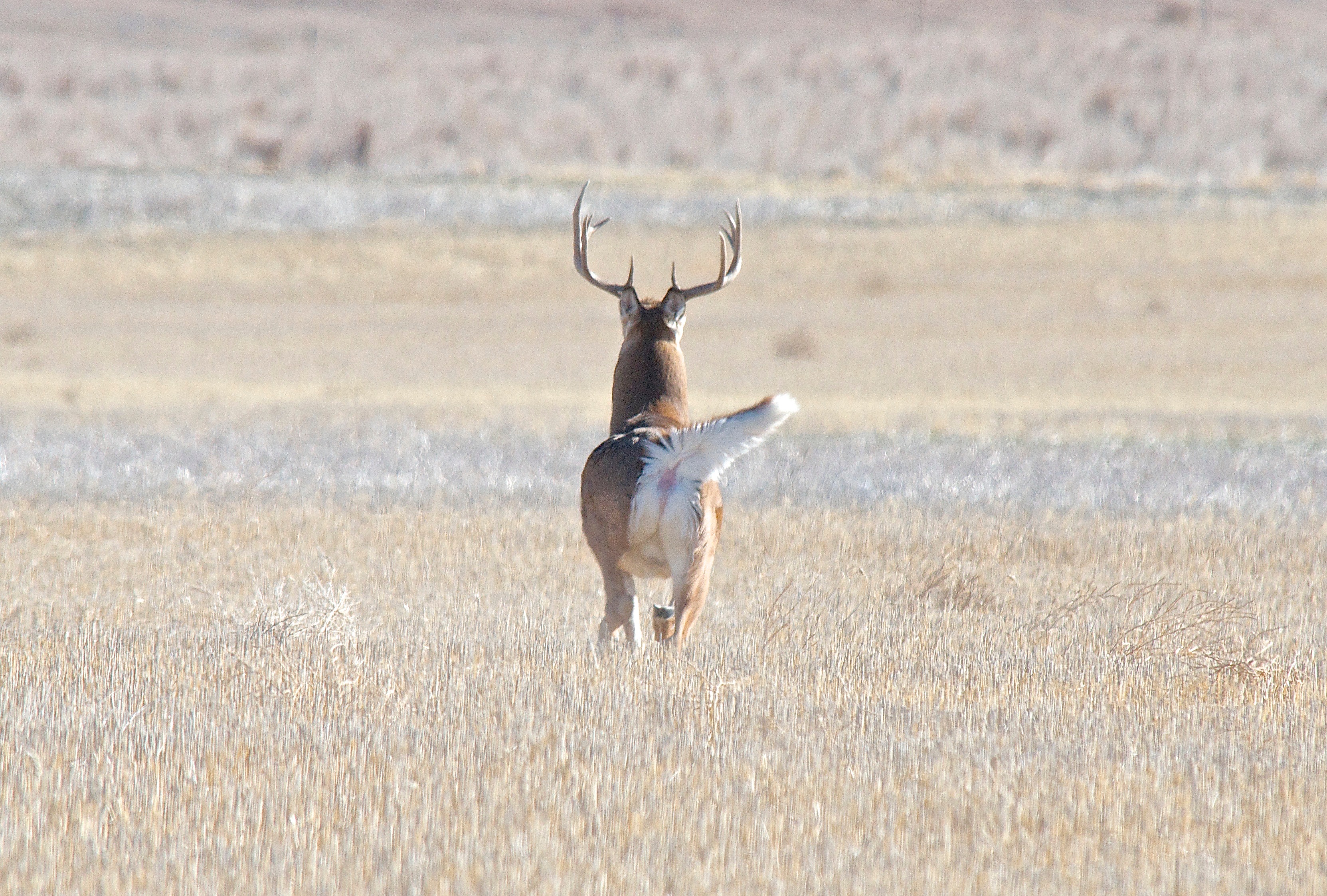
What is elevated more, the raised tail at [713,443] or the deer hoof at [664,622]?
the raised tail at [713,443]

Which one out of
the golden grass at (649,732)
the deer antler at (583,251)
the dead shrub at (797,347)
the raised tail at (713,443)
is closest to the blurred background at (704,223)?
the dead shrub at (797,347)

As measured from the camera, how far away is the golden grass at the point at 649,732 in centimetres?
488

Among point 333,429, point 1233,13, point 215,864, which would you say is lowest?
point 215,864

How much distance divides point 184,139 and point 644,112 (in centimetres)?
1153

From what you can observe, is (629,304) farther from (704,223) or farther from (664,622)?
(704,223)

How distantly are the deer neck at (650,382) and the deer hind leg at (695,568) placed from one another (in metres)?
0.80

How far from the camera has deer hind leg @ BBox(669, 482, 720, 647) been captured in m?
7.54

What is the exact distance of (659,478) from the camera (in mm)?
7551

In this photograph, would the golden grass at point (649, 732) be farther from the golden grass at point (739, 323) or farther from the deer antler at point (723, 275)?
the golden grass at point (739, 323)

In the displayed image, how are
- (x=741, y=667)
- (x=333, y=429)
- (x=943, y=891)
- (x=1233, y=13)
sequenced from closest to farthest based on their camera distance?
(x=943, y=891) < (x=741, y=667) < (x=333, y=429) < (x=1233, y=13)

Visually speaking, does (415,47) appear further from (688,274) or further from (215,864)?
(215,864)

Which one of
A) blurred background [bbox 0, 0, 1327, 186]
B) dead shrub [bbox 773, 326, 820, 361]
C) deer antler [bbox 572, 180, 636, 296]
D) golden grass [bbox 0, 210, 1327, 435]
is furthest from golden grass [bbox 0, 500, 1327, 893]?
blurred background [bbox 0, 0, 1327, 186]

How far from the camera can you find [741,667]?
749 cm

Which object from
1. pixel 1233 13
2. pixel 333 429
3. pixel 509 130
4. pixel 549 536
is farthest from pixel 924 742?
pixel 1233 13
